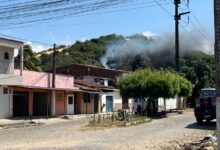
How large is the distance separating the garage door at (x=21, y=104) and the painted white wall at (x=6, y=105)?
301 centimetres

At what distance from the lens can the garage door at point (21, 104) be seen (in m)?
40.8

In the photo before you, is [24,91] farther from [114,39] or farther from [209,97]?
[114,39]

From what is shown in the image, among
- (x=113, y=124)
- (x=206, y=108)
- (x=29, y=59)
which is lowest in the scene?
(x=113, y=124)

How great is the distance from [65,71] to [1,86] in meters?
32.3

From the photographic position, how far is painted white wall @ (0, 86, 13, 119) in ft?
120

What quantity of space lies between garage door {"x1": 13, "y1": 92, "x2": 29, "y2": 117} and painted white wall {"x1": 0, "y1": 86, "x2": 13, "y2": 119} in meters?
3.01

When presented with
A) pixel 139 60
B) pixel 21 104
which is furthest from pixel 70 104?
pixel 139 60

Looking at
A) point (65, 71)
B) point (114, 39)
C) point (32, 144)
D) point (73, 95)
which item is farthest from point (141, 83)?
point (114, 39)

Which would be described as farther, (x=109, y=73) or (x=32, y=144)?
(x=109, y=73)

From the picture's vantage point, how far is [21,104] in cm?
4153

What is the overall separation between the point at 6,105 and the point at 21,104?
452 cm

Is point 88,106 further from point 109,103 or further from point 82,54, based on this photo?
point 82,54

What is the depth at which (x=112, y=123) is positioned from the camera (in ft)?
96.6

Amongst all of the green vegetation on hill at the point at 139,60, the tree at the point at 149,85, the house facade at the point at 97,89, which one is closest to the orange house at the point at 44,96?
the house facade at the point at 97,89
